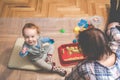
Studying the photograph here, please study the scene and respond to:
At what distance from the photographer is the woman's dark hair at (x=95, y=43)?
3.59ft

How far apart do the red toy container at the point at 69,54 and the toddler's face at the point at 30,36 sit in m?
0.26

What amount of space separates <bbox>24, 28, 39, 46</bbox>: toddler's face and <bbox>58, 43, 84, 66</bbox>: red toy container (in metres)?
0.26

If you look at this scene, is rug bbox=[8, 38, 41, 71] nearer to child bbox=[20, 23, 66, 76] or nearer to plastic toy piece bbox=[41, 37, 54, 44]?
child bbox=[20, 23, 66, 76]

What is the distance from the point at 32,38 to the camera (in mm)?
1521

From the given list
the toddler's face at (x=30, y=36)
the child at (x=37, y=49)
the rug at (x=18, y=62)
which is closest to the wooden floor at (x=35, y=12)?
the rug at (x=18, y=62)

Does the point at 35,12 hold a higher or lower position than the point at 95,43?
lower

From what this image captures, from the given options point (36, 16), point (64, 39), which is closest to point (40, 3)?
point (36, 16)

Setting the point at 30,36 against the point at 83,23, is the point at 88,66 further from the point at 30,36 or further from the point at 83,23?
the point at 83,23

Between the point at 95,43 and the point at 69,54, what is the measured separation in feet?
2.02

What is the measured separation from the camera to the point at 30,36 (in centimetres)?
150

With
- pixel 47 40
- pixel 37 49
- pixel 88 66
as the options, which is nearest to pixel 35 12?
pixel 47 40

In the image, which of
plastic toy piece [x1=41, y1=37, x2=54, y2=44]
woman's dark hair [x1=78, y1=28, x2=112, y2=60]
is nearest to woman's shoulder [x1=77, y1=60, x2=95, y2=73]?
woman's dark hair [x1=78, y1=28, x2=112, y2=60]

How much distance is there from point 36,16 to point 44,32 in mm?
192

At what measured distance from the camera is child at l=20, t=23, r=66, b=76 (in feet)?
4.93
